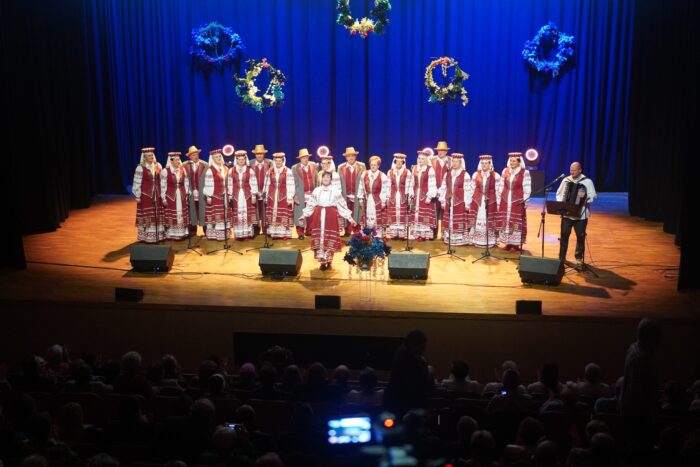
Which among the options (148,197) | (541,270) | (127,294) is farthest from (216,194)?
(541,270)

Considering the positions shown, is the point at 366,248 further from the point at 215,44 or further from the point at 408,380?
the point at 215,44

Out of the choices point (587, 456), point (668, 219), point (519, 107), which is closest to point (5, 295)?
point (587, 456)

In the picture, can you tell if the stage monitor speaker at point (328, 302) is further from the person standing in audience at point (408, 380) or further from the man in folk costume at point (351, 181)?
the man in folk costume at point (351, 181)

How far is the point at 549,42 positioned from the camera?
16.2m

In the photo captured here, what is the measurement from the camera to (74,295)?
9.38 m

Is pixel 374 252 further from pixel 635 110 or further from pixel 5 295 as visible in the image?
pixel 635 110

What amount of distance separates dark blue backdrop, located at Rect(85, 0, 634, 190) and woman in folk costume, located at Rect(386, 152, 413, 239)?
15.3 ft

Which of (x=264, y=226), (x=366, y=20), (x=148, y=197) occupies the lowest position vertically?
(x=264, y=226)

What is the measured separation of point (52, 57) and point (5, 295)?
6.86 meters

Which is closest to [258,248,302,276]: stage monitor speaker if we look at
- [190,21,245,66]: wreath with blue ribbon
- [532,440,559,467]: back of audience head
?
[532,440,559,467]: back of audience head

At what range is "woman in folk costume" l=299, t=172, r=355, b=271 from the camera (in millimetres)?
10531

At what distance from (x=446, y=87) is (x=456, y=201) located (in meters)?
4.80

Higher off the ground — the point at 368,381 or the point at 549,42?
the point at 549,42

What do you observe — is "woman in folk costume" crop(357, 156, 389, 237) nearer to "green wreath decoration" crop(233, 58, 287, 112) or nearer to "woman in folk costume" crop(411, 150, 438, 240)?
"woman in folk costume" crop(411, 150, 438, 240)
